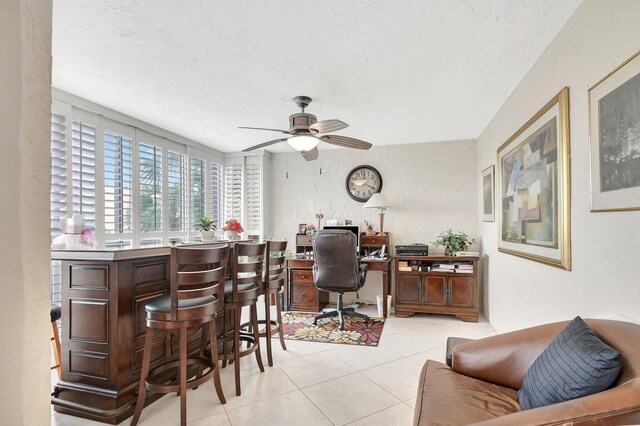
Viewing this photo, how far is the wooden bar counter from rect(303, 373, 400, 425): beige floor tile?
124cm

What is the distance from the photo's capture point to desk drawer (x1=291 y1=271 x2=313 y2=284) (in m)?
4.45

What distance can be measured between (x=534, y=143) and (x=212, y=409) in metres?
2.94

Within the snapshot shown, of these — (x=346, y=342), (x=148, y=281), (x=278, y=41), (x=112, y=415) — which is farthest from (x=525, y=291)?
(x=112, y=415)

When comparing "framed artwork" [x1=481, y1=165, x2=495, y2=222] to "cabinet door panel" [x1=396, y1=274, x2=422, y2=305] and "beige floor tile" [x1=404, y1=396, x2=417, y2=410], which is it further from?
"beige floor tile" [x1=404, y1=396, x2=417, y2=410]

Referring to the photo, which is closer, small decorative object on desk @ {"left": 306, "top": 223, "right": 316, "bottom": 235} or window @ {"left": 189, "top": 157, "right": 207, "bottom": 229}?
window @ {"left": 189, "top": 157, "right": 207, "bottom": 229}

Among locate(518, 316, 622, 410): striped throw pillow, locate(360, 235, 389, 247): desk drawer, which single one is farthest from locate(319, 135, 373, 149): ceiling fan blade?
locate(518, 316, 622, 410): striped throw pillow

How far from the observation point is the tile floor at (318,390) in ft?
6.58

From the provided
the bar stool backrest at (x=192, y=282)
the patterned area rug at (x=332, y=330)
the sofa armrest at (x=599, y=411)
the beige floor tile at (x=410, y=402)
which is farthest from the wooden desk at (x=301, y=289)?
the sofa armrest at (x=599, y=411)

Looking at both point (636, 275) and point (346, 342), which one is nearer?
point (636, 275)

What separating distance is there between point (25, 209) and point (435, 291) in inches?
160

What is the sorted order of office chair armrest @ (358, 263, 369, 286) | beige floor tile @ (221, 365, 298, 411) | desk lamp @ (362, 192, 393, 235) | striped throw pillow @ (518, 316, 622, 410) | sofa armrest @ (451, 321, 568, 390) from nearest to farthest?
striped throw pillow @ (518, 316, 622, 410) → sofa armrest @ (451, 321, 568, 390) → beige floor tile @ (221, 365, 298, 411) → office chair armrest @ (358, 263, 369, 286) → desk lamp @ (362, 192, 393, 235)

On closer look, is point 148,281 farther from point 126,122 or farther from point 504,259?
point 504,259

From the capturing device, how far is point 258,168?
530 centimetres

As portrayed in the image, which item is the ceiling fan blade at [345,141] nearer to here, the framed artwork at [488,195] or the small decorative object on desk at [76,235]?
the framed artwork at [488,195]
